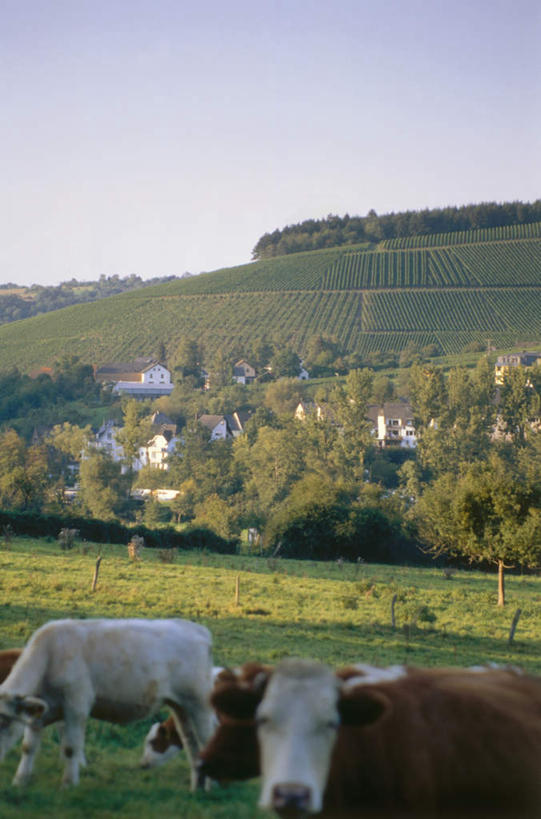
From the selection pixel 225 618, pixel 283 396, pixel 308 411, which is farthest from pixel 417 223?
pixel 225 618

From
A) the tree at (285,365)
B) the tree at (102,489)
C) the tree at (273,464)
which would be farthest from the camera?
the tree at (285,365)

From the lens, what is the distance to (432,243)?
168m

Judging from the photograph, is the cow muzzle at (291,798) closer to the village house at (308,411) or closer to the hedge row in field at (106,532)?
the hedge row in field at (106,532)

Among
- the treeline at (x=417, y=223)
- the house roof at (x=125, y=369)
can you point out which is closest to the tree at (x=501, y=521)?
the house roof at (x=125, y=369)

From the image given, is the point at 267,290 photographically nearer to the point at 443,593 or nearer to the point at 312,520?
the point at 312,520

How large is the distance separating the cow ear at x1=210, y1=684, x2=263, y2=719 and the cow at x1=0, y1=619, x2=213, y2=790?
11.3 ft

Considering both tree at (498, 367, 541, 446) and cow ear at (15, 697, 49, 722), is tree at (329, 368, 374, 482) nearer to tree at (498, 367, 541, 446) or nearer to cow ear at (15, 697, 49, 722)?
tree at (498, 367, 541, 446)

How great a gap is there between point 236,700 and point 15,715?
384cm

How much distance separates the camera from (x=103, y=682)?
8141mm

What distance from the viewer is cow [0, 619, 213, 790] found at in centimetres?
794

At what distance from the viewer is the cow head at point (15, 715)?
24.6 feet

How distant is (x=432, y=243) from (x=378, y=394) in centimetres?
6919

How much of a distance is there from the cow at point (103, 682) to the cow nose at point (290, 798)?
13.7 ft

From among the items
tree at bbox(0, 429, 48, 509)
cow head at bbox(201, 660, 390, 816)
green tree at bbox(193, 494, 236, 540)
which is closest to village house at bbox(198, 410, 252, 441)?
tree at bbox(0, 429, 48, 509)
